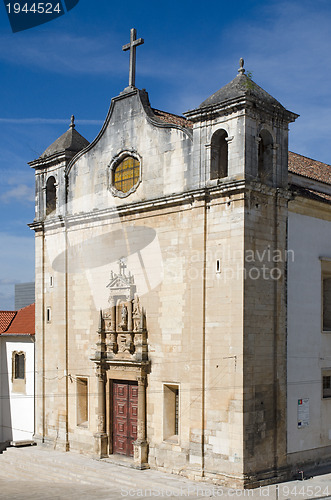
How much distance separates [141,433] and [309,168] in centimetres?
1388

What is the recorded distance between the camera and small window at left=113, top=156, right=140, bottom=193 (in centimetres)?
2442

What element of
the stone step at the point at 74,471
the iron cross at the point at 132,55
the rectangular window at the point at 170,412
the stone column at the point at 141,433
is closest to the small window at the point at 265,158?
the iron cross at the point at 132,55

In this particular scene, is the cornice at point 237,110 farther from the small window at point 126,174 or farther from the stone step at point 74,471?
the stone step at point 74,471

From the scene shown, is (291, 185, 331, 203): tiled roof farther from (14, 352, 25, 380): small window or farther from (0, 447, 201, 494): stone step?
(14, 352, 25, 380): small window

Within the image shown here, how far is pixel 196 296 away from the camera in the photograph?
21453mm

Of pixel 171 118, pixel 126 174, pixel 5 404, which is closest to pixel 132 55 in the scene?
pixel 171 118

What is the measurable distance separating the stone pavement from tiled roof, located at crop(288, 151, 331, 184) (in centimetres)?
1193

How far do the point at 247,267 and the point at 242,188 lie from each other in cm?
252

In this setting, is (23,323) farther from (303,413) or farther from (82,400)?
(303,413)

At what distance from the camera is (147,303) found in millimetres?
23328

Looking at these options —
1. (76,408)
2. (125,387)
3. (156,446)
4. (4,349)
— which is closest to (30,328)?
(4,349)

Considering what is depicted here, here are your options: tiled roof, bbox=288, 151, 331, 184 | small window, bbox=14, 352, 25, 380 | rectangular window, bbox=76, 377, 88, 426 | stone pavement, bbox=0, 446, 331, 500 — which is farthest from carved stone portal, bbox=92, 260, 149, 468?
tiled roof, bbox=288, 151, 331, 184

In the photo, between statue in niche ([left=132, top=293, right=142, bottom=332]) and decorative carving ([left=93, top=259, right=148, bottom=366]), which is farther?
statue in niche ([left=132, top=293, right=142, bottom=332])

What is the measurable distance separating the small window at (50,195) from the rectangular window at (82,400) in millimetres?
7683
